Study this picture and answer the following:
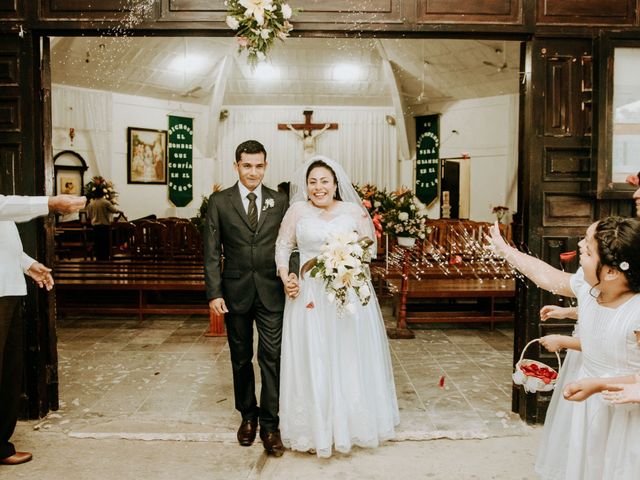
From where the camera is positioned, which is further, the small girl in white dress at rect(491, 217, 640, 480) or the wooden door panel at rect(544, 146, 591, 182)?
the wooden door panel at rect(544, 146, 591, 182)

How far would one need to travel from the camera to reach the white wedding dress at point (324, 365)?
13.4ft

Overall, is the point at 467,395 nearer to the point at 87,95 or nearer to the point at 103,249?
the point at 103,249

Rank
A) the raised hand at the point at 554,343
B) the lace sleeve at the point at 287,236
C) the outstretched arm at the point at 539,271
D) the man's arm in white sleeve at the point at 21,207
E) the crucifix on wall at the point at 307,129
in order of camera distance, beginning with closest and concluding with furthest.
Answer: the raised hand at the point at 554,343 → the outstretched arm at the point at 539,271 → the man's arm in white sleeve at the point at 21,207 → the lace sleeve at the point at 287,236 → the crucifix on wall at the point at 307,129

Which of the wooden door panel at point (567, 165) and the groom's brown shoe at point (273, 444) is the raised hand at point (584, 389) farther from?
the wooden door panel at point (567, 165)

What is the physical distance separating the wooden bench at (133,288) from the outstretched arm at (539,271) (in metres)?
5.01

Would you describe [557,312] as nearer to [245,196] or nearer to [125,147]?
[245,196]

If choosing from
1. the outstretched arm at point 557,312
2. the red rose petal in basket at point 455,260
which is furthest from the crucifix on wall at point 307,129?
the outstretched arm at point 557,312

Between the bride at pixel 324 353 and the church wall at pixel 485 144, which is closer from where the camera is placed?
the bride at pixel 324 353

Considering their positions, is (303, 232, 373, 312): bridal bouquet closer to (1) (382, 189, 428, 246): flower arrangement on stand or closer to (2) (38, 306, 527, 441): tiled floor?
(2) (38, 306, 527, 441): tiled floor

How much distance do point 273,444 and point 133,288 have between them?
454 cm

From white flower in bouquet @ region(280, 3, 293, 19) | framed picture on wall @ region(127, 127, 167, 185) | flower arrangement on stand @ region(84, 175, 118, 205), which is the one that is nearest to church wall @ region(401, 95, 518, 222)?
framed picture on wall @ region(127, 127, 167, 185)

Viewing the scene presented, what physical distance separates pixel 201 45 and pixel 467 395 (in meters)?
11.2

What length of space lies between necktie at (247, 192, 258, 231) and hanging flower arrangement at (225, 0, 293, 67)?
0.87 meters

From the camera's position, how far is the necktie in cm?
423
